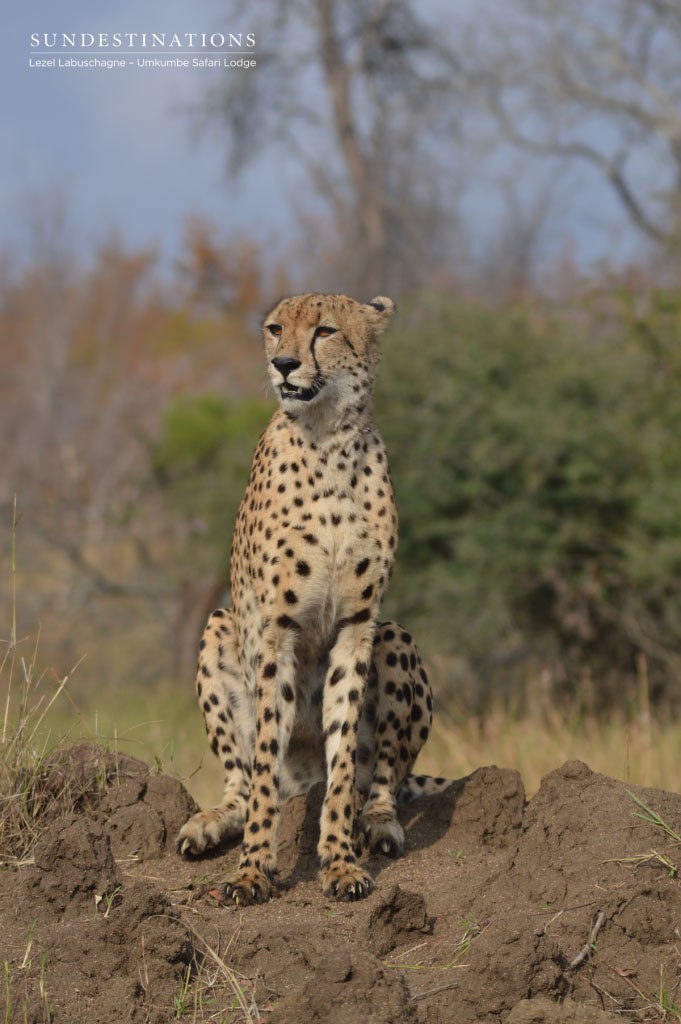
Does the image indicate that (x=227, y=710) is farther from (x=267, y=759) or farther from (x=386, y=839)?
(x=386, y=839)

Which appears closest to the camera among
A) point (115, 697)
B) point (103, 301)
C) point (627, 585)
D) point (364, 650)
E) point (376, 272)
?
point (364, 650)

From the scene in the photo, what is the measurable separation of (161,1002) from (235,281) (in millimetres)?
21728

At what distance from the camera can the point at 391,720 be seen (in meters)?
4.09

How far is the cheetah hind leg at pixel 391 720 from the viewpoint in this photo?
4.05 metres

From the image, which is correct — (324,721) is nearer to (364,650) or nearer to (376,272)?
(364,650)

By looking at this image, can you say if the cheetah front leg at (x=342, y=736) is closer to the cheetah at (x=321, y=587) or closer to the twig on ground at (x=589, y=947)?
the cheetah at (x=321, y=587)

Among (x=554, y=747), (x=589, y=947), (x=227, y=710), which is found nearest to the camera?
(x=589, y=947)

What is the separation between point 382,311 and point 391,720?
1251 millimetres

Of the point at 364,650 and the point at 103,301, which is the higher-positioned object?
the point at 103,301

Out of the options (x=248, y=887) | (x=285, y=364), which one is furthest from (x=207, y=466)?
(x=248, y=887)

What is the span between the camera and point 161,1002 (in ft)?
9.14

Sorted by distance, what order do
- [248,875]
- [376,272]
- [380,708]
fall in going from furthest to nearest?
[376,272]
[380,708]
[248,875]

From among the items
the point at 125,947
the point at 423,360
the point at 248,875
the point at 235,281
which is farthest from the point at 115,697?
the point at 235,281

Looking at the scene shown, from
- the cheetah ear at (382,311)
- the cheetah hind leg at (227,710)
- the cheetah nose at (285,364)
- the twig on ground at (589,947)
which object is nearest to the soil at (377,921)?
the twig on ground at (589,947)
